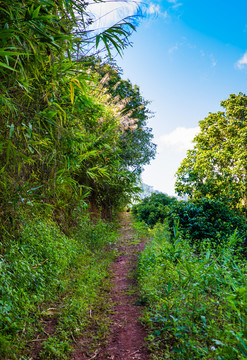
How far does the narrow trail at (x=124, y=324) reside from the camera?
6.36 ft

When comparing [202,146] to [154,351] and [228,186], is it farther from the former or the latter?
[154,351]

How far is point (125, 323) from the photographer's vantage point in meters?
2.41

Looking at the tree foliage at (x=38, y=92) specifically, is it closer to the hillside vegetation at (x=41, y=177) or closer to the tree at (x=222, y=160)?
the hillside vegetation at (x=41, y=177)

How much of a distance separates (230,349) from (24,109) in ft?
8.93

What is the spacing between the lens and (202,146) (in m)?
12.9

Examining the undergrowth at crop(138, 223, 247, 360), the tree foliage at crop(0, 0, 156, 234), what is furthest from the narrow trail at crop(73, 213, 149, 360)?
the tree foliage at crop(0, 0, 156, 234)

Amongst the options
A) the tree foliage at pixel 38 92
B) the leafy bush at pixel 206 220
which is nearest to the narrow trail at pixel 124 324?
the tree foliage at pixel 38 92

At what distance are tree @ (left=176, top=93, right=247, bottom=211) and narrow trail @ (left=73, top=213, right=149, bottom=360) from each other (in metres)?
6.23

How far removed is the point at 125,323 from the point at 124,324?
0.02m

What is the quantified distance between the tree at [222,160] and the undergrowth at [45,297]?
23.4 feet

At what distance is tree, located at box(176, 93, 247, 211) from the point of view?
31.0 ft

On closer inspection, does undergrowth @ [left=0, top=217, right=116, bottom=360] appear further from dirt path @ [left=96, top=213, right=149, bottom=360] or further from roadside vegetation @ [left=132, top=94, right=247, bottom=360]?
roadside vegetation @ [left=132, top=94, right=247, bottom=360]

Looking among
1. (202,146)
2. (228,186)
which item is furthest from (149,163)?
(228,186)

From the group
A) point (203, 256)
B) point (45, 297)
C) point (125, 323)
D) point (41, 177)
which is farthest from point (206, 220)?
point (45, 297)
